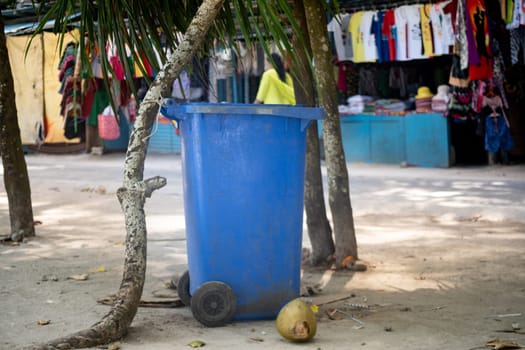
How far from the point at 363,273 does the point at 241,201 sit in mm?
1773

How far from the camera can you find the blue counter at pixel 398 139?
12930 millimetres

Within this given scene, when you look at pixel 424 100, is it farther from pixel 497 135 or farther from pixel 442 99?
pixel 497 135

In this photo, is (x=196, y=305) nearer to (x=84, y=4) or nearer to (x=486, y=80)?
(x=84, y=4)

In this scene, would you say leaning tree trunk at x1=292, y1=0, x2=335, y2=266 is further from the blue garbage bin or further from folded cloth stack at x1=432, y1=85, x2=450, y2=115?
folded cloth stack at x1=432, y1=85, x2=450, y2=115

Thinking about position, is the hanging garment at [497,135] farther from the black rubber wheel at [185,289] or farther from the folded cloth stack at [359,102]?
the black rubber wheel at [185,289]

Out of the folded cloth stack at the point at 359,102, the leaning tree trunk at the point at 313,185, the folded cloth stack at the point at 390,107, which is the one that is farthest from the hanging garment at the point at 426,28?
the leaning tree trunk at the point at 313,185

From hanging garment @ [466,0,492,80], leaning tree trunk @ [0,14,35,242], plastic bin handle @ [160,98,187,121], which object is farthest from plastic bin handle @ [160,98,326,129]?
hanging garment @ [466,0,492,80]

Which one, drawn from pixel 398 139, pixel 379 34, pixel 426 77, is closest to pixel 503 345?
pixel 379 34

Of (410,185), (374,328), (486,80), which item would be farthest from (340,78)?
(374,328)

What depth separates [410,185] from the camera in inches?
424

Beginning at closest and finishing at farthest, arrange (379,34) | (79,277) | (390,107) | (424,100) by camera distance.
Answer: (79,277)
(379,34)
(424,100)
(390,107)

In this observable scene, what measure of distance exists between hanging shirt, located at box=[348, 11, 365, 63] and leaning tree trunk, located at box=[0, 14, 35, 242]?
6.81 metres

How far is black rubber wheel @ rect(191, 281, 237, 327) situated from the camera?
4273 mm

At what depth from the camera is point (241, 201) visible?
4324 millimetres
